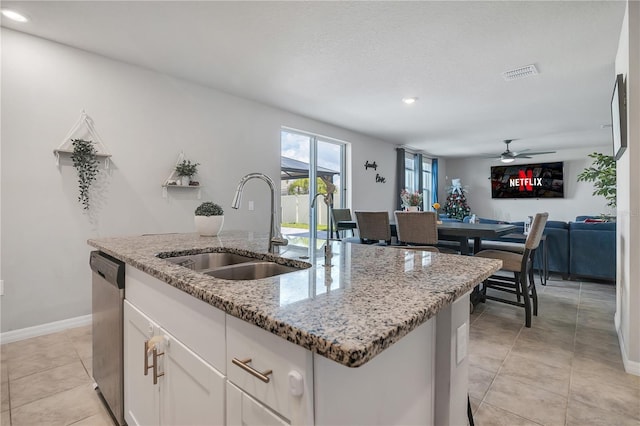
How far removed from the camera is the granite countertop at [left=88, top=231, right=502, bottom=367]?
1.81 feet

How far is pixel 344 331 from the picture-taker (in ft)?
1.84

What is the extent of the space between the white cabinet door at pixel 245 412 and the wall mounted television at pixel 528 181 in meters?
9.27

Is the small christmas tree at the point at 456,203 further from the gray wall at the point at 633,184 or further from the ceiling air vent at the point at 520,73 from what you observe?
the gray wall at the point at 633,184

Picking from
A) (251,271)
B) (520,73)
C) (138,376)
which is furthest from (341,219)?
(138,376)

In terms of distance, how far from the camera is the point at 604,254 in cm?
405

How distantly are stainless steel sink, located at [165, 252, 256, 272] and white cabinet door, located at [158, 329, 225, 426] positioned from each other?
Result: 18.5 inches

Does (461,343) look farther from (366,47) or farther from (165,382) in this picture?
(366,47)

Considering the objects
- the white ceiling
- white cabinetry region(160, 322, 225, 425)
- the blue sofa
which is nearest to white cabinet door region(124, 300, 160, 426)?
white cabinetry region(160, 322, 225, 425)

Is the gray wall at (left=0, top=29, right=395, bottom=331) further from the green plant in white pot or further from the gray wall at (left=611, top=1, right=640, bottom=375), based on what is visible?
the gray wall at (left=611, top=1, right=640, bottom=375)

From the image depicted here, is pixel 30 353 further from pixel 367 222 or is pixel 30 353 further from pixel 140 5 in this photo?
pixel 367 222


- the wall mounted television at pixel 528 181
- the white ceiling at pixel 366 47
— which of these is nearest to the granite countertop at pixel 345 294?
the white ceiling at pixel 366 47

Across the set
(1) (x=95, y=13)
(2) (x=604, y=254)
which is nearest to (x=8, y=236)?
(1) (x=95, y=13)

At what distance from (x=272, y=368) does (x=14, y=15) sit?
315 cm

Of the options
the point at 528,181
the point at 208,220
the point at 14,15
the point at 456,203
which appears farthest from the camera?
the point at 456,203
